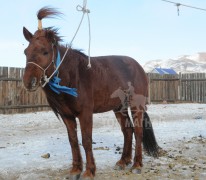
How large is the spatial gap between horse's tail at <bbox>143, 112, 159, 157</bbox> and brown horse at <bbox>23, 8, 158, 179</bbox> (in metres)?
0.11

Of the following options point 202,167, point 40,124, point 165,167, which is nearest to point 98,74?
point 165,167

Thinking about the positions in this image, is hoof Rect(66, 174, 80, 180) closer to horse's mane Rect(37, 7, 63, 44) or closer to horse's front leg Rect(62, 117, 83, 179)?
horse's front leg Rect(62, 117, 83, 179)

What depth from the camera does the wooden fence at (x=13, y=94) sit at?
555 inches

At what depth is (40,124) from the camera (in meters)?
11.2

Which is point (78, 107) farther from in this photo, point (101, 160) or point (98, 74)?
point (101, 160)

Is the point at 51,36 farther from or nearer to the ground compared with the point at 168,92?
farther from the ground

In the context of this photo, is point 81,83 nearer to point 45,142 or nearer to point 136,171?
point 136,171

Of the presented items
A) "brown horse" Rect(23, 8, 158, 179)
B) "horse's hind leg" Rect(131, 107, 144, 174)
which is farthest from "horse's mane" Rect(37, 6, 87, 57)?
"horse's hind leg" Rect(131, 107, 144, 174)

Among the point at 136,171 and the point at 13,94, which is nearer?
the point at 136,171

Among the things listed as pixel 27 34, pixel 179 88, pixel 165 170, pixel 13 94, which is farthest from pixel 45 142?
pixel 179 88

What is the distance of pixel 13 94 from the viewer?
47.2 feet

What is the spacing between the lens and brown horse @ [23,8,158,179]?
13.3 feet

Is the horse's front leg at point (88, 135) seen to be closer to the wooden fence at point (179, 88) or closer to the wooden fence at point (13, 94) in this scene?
the wooden fence at point (13, 94)

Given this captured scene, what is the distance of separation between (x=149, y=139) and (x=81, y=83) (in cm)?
219
